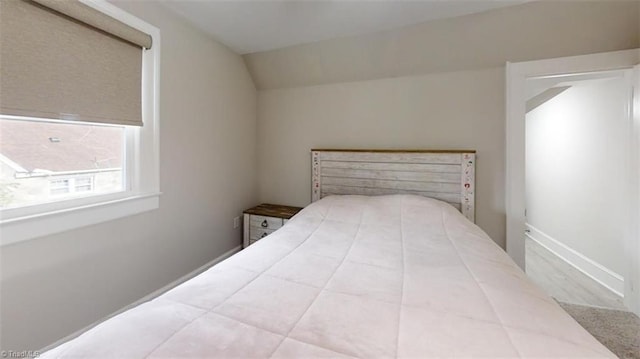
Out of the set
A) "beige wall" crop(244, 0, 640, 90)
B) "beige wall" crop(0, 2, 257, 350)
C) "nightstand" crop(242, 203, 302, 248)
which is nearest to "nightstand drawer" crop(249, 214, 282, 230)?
"nightstand" crop(242, 203, 302, 248)

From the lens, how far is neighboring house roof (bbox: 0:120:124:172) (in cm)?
129

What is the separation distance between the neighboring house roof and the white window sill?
25 cm

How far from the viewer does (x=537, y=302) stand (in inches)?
36.2

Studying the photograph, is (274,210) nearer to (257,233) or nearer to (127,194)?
(257,233)

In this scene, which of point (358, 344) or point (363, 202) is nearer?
point (358, 344)

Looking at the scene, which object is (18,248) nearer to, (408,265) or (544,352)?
(408,265)

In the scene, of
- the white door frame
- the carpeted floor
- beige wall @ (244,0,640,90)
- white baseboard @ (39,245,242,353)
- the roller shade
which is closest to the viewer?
the roller shade

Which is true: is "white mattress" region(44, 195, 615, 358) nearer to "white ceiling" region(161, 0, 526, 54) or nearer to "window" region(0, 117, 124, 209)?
"window" region(0, 117, 124, 209)

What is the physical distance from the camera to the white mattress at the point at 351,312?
70 cm

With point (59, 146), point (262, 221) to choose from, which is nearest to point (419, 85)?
point (262, 221)

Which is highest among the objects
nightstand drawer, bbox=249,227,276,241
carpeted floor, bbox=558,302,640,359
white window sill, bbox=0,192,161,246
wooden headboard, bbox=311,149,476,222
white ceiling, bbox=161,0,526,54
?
white ceiling, bbox=161,0,526,54

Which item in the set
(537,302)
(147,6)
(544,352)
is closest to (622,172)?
(537,302)

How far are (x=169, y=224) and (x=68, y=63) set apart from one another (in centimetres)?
117

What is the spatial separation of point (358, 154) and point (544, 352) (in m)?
2.05
